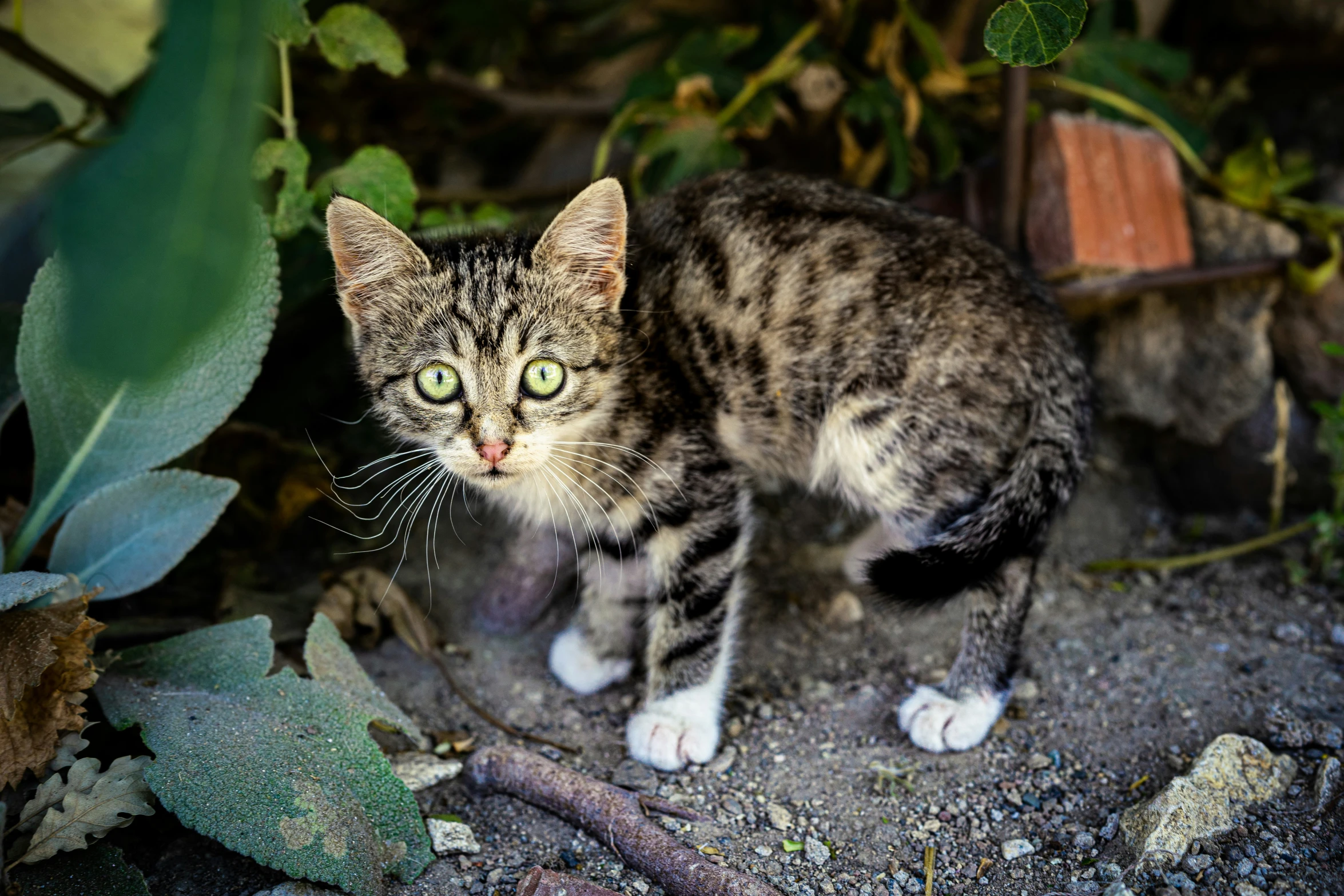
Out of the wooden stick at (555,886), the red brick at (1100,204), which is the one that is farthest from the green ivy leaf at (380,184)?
the red brick at (1100,204)

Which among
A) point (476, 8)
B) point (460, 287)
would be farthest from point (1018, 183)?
point (476, 8)

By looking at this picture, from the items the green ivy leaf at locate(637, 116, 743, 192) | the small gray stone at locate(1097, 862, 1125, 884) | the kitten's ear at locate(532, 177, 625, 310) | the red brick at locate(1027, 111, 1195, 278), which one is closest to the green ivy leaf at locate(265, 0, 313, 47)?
the kitten's ear at locate(532, 177, 625, 310)

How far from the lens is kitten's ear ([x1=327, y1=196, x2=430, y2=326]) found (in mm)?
1818

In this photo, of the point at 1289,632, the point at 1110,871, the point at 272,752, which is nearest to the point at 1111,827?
the point at 1110,871

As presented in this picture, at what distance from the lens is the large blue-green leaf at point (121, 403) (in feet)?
6.16

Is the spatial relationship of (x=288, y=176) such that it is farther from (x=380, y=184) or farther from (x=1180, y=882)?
(x=1180, y=882)

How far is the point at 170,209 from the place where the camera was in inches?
34.6

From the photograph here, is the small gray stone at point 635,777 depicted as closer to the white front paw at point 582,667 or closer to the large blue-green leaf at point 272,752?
the white front paw at point 582,667

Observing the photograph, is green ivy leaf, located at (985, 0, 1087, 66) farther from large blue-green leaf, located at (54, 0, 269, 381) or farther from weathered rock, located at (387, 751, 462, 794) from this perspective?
weathered rock, located at (387, 751, 462, 794)

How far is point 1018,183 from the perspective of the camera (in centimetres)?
256

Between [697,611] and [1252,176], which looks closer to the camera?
[697,611]

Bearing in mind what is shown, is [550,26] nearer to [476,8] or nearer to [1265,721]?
[476,8]

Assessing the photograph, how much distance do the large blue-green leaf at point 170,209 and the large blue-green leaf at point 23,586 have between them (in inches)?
31.5

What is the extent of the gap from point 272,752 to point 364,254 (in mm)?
957
